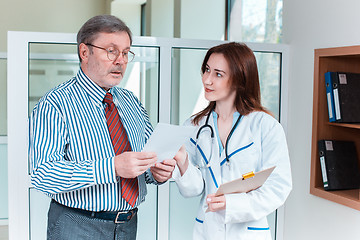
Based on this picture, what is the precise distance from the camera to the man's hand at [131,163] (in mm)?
1386

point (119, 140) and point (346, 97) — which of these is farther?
point (346, 97)

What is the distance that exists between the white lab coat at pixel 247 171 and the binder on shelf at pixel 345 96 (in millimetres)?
820

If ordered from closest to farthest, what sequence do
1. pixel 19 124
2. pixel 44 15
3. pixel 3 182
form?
pixel 19 124
pixel 3 182
pixel 44 15

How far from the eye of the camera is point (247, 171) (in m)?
1.67

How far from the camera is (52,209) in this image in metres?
1.55

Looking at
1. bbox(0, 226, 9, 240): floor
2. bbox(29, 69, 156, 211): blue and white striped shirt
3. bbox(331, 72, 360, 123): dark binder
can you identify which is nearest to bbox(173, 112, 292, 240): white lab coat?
bbox(29, 69, 156, 211): blue and white striped shirt

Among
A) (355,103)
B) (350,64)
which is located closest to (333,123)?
(355,103)

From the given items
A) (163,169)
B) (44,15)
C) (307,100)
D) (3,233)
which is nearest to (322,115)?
(307,100)

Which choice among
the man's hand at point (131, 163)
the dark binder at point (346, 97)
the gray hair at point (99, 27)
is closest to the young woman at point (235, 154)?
the man's hand at point (131, 163)

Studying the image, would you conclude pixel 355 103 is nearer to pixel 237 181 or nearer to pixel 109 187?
pixel 237 181

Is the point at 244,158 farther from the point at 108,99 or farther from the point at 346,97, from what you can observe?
the point at 346,97

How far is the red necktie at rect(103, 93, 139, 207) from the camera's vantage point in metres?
1.53

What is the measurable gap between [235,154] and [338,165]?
43.0 inches

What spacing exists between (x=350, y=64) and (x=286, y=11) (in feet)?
1.85
